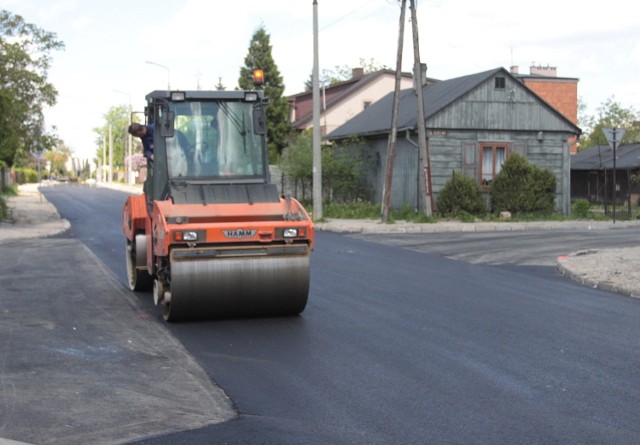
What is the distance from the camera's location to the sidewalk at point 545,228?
48.7 feet

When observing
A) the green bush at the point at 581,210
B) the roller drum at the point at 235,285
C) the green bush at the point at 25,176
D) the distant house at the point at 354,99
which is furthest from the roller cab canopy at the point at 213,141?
the green bush at the point at 25,176

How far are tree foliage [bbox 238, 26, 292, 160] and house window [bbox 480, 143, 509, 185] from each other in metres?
31.6

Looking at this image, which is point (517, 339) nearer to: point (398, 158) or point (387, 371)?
point (387, 371)

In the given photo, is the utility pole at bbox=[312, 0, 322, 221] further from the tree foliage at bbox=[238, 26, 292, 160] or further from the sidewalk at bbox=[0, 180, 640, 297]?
the tree foliage at bbox=[238, 26, 292, 160]

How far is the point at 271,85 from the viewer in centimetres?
7000

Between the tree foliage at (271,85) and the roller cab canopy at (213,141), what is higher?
the tree foliage at (271,85)

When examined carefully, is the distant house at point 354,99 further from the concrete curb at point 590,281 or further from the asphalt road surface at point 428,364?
the asphalt road surface at point 428,364

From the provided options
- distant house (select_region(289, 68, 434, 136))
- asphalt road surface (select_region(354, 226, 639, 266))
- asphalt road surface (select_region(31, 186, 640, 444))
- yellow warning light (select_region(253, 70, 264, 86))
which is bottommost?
asphalt road surface (select_region(31, 186, 640, 444))

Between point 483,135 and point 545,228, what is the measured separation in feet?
23.7

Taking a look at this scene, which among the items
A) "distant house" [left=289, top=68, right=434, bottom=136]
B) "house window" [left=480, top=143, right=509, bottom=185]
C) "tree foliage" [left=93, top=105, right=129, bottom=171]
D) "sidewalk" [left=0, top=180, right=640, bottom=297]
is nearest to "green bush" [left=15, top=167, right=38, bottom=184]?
"tree foliage" [left=93, top=105, right=129, bottom=171]

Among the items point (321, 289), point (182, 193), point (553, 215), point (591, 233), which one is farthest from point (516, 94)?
point (182, 193)

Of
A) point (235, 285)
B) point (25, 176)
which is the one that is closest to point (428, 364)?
point (235, 285)

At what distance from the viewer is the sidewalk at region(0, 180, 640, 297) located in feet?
48.7

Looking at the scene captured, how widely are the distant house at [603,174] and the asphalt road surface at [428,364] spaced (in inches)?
1499
